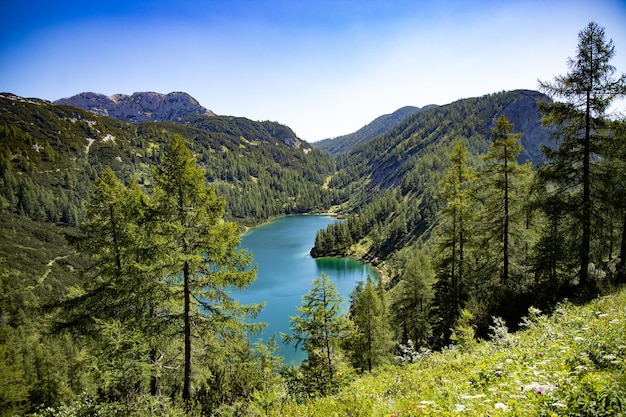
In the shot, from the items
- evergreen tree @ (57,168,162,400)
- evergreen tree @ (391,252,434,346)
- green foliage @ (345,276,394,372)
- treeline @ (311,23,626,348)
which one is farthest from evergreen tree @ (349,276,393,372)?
evergreen tree @ (57,168,162,400)

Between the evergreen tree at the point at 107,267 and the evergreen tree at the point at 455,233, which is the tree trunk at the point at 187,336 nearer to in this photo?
the evergreen tree at the point at 107,267

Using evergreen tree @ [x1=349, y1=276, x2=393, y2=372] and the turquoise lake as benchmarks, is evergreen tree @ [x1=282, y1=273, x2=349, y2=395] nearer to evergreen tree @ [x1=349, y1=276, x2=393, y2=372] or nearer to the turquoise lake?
evergreen tree @ [x1=349, y1=276, x2=393, y2=372]

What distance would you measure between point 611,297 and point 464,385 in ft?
27.0

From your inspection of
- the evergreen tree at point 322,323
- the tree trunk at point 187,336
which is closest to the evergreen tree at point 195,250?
the tree trunk at point 187,336

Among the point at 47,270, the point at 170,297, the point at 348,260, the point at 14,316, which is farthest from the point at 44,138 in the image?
the point at 170,297

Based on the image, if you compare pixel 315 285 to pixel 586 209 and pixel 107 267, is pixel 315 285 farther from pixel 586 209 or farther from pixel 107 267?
pixel 586 209

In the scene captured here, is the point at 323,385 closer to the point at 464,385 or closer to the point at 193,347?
the point at 193,347

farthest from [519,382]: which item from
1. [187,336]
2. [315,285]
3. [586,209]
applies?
[586,209]

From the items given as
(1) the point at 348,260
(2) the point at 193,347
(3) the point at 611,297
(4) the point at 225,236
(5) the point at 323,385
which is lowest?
(1) the point at 348,260

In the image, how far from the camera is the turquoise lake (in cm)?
5868

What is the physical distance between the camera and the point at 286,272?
91.6 m

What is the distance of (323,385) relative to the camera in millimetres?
11211

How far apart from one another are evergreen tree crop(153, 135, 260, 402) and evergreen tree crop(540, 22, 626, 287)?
14.2 meters

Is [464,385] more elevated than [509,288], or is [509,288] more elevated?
[464,385]
